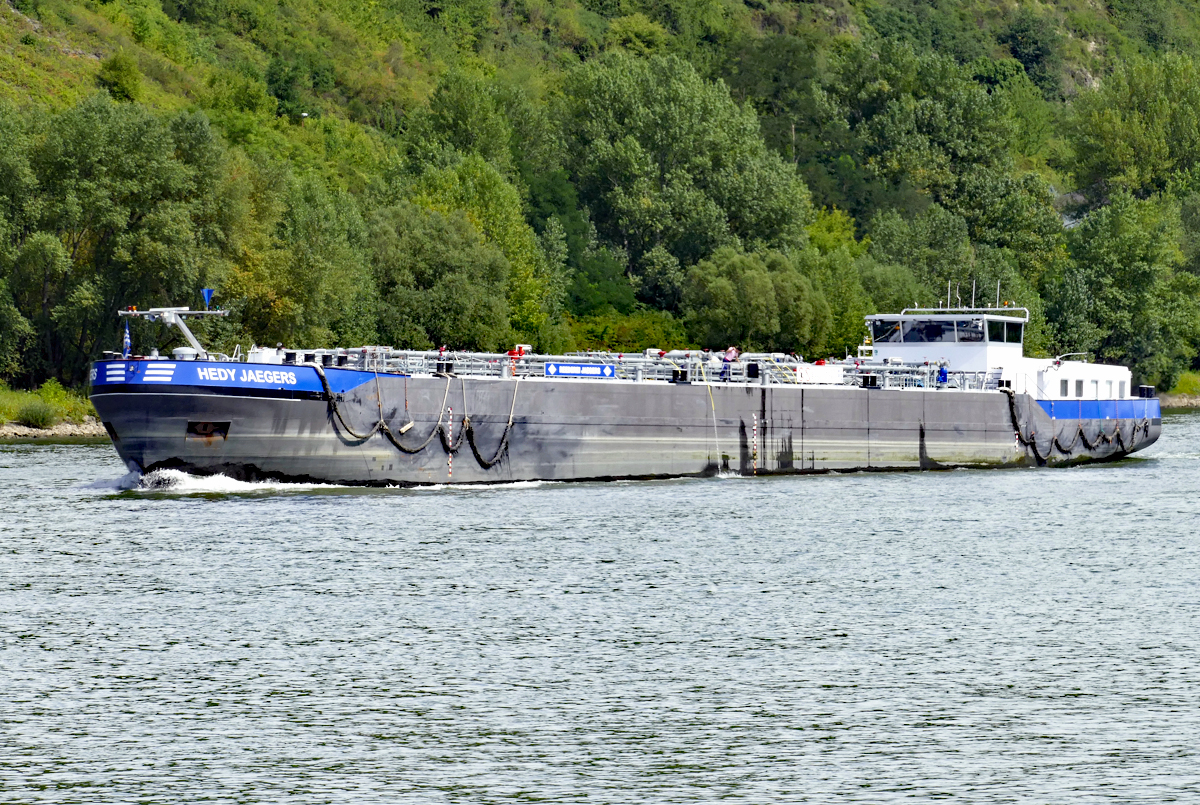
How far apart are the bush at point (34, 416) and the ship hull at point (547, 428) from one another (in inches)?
1174

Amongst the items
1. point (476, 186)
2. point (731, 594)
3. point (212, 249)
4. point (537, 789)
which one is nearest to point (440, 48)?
point (476, 186)

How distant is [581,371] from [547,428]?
264cm

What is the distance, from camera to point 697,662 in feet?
81.5

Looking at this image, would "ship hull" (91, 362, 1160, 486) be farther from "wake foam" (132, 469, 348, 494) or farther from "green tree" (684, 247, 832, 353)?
"green tree" (684, 247, 832, 353)

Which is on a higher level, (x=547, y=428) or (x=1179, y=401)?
(x=1179, y=401)

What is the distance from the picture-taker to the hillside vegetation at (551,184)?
244 ft

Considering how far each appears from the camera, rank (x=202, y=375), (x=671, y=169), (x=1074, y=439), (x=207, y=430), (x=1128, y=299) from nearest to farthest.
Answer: (x=202, y=375) < (x=207, y=430) < (x=1074, y=439) < (x=671, y=169) < (x=1128, y=299)

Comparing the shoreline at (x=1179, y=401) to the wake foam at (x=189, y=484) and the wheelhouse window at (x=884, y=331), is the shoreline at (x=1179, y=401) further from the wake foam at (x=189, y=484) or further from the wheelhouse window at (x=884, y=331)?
the wake foam at (x=189, y=484)

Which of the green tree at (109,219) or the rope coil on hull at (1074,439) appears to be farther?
the green tree at (109,219)

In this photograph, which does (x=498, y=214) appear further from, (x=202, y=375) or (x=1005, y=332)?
(x=202, y=375)

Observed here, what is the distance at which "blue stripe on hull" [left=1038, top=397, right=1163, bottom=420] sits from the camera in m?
61.2

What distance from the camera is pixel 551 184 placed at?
114812 millimetres

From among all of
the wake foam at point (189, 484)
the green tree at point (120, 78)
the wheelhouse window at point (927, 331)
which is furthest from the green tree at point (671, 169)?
the wake foam at point (189, 484)

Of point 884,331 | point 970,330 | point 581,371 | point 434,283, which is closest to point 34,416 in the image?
point 434,283
